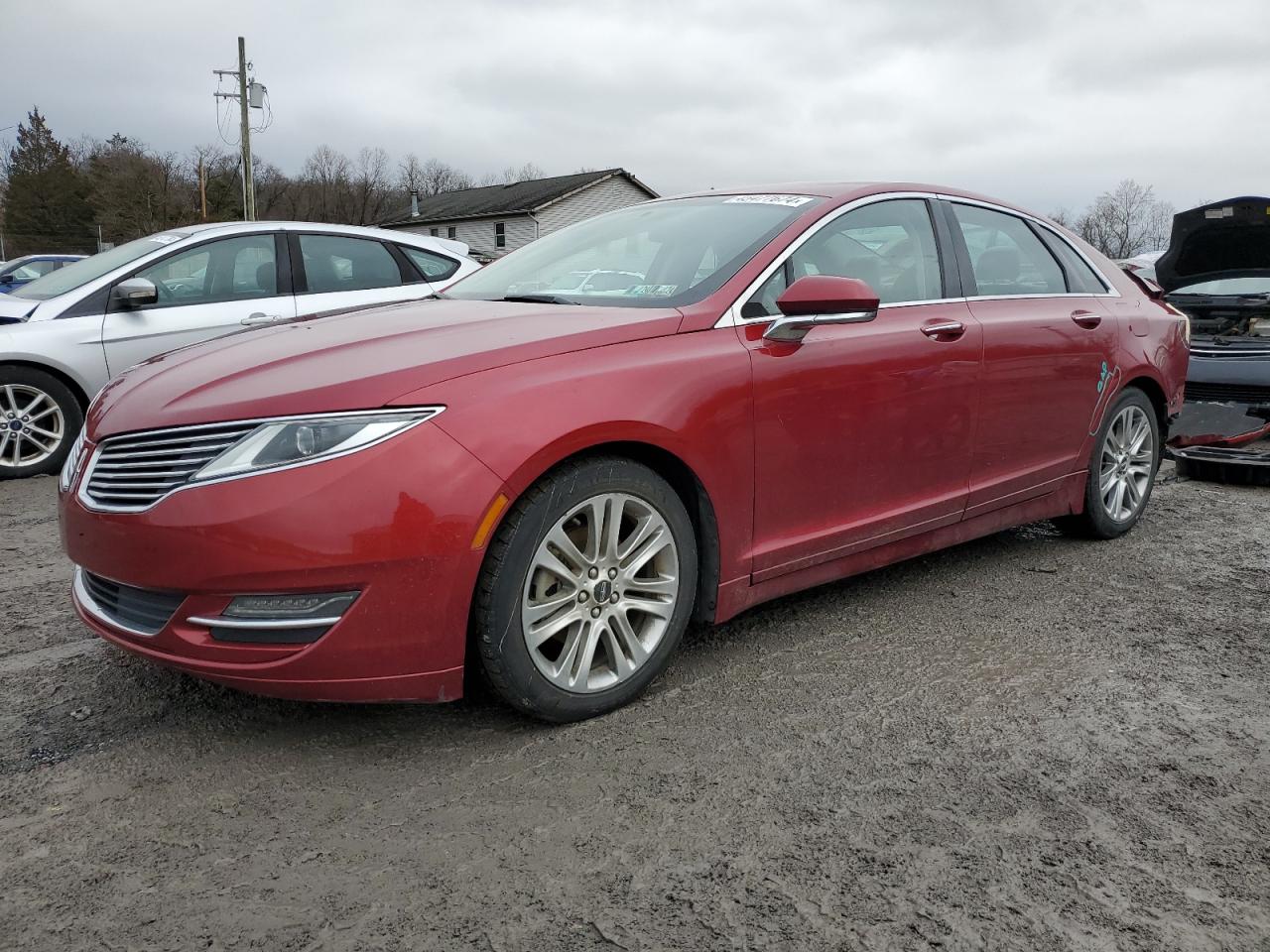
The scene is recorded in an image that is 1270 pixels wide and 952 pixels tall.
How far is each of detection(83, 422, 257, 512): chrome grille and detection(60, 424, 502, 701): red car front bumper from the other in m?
0.05

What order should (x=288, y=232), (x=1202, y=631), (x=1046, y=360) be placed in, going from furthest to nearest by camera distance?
1. (x=288, y=232)
2. (x=1046, y=360)
3. (x=1202, y=631)

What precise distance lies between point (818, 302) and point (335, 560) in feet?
5.44

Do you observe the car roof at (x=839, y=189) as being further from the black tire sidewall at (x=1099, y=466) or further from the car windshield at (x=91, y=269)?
the car windshield at (x=91, y=269)

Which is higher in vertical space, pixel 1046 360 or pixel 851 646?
pixel 1046 360

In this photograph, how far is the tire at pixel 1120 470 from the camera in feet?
15.8

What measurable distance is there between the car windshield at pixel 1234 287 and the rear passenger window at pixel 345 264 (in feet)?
21.7

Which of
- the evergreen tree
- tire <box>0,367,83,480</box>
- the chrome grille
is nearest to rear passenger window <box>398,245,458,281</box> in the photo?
tire <box>0,367,83,480</box>

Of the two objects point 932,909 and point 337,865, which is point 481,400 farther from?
point 932,909

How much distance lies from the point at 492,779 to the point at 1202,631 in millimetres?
2671

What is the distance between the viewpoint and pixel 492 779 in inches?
104

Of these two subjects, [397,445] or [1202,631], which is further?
[1202,631]

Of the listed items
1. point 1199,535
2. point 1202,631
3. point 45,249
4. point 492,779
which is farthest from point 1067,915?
point 45,249

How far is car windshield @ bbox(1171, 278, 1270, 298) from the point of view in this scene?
28.1 feet

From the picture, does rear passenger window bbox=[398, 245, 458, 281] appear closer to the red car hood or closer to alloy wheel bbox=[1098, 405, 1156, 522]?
the red car hood
